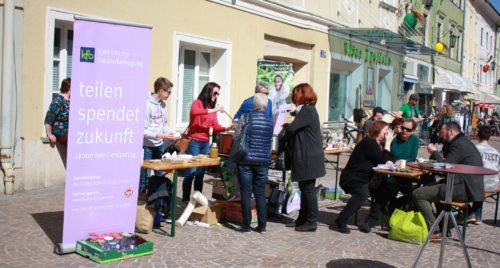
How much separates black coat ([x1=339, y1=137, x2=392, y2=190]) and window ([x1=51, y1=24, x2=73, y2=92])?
452 centimetres

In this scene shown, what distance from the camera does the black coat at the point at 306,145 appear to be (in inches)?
255

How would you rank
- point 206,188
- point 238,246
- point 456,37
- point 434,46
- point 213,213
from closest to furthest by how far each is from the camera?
1. point 238,246
2. point 213,213
3. point 206,188
4. point 434,46
5. point 456,37

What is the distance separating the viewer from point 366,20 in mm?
17797

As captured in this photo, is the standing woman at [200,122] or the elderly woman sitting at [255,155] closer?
the elderly woman sitting at [255,155]

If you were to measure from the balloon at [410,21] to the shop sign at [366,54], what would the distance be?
5.82 feet

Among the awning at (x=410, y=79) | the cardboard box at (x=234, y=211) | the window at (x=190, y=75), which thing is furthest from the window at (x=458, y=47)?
the cardboard box at (x=234, y=211)

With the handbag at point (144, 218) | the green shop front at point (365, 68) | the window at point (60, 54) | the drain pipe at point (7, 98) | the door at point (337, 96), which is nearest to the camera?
the handbag at point (144, 218)

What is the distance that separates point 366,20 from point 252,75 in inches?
289

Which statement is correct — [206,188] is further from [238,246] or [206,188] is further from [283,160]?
[238,246]

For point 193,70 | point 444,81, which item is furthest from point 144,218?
point 444,81

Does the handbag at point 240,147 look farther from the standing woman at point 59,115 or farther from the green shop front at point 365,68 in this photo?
the green shop front at point 365,68

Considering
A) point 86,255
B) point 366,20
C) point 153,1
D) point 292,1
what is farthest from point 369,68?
point 86,255

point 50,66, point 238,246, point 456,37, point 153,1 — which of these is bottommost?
point 238,246

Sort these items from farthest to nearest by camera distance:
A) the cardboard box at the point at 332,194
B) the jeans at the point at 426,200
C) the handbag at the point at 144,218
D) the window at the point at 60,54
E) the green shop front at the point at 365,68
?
1. the green shop front at the point at 365,68
2. the cardboard box at the point at 332,194
3. the window at the point at 60,54
4. the jeans at the point at 426,200
5. the handbag at the point at 144,218
